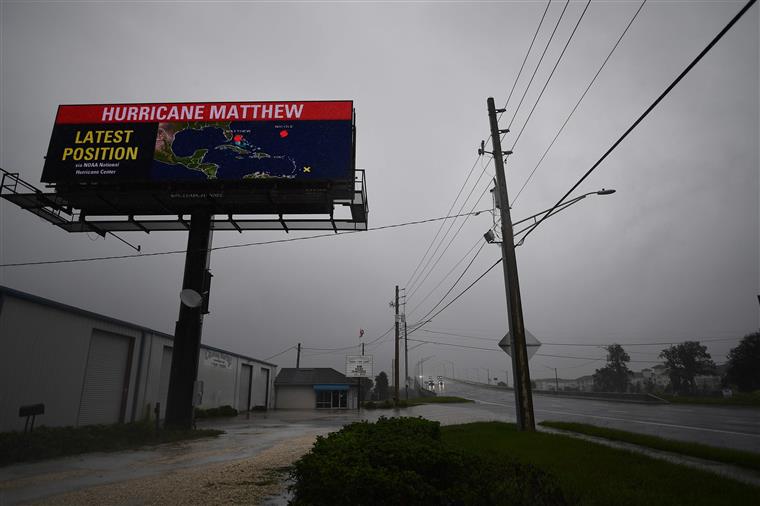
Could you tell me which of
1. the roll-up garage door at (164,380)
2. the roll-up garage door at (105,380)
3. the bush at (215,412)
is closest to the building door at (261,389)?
the bush at (215,412)

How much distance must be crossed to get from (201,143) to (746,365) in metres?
61.1

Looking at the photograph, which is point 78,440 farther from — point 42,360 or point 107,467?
point 42,360

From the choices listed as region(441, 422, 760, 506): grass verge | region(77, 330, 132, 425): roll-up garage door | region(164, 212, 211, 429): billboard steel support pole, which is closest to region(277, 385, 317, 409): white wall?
region(77, 330, 132, 425): roll-up garage door

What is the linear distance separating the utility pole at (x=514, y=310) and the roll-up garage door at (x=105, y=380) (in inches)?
721

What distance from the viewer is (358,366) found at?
48000 millimetres

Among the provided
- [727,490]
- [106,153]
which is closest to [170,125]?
[106,153]

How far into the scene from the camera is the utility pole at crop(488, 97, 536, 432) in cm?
1330

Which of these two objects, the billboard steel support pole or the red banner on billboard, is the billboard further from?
the billboard steel support pole

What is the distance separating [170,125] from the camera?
20.2m

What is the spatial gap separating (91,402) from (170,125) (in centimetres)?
1307

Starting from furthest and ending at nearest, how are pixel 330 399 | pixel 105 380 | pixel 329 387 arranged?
pixel 330 399 → pixel 329 387 → pixel 105 380

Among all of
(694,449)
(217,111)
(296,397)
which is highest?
(217,111)

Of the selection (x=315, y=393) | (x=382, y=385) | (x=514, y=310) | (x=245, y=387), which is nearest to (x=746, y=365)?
(x=315, y=393)

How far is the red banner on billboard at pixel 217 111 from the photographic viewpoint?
797 inches
